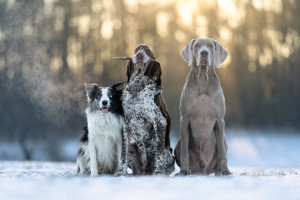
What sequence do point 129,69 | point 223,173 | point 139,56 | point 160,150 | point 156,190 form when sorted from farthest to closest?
point 129,69
point 139,56
point 160,150
point 223,173
point 156,190

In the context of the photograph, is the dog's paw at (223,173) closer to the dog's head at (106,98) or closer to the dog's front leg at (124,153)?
the dog's front leg at (124,153)

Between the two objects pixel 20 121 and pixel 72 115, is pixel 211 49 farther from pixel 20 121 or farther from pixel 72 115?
pixel 20 121

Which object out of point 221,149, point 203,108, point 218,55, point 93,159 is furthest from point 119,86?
point 221,149

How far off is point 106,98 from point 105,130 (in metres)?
0.40

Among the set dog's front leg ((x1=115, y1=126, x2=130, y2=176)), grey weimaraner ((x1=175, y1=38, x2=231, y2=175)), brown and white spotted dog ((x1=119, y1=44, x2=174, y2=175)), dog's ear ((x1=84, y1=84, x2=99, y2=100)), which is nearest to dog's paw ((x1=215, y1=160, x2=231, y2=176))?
grey weimaraner ((x1=175, y1=38, x2=231, y2=175))

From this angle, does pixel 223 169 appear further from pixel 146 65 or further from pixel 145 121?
pixel 146 65

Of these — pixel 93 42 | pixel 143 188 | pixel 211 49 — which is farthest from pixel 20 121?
pixel 143 188

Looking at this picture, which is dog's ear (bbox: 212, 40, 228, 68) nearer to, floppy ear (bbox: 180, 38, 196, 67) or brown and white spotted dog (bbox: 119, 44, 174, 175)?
floppy ear (bbox: 180, 38, 196, 67)

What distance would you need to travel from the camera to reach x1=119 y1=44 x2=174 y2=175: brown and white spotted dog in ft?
16.5

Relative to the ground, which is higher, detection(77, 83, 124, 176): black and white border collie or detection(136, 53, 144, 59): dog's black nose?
detection(136, 53, 144, 59): dog's black nose

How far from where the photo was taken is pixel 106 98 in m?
5.21

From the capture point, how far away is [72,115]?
1109 cm

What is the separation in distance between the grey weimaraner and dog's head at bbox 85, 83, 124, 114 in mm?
856

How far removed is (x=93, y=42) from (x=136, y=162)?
736cm
